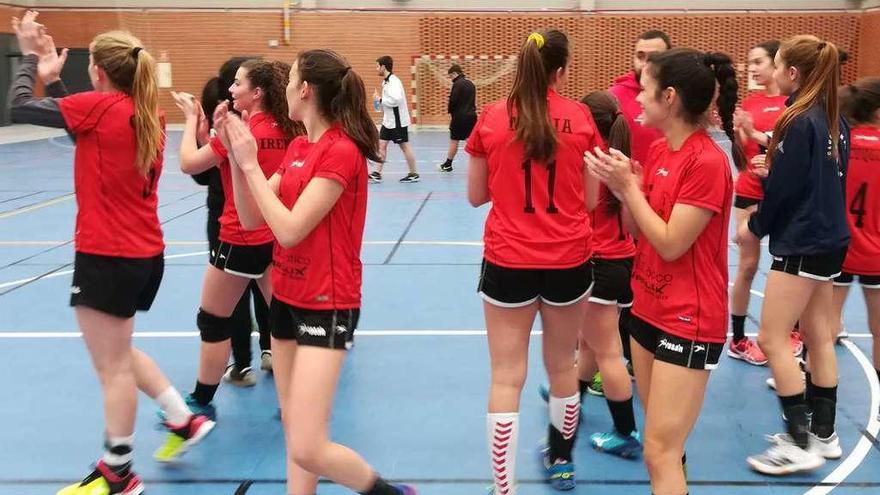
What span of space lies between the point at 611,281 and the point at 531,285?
760 millimetres

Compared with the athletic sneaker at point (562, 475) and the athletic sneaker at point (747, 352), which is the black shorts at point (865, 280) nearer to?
the athletic sneaker at point (747, 352)

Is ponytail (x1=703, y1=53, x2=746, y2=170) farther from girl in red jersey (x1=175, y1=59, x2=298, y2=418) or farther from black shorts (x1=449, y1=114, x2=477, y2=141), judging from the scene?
black shorts (x1=449, y1=114, x2=477, y2=141)

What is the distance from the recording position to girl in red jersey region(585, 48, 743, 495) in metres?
2.50

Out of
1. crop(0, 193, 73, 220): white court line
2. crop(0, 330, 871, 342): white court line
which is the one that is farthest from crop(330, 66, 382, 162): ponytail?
crop(0, 193, 73, 220): white court line

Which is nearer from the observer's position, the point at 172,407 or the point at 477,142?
the point at 477,142

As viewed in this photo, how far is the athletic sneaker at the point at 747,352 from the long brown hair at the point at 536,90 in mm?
2699

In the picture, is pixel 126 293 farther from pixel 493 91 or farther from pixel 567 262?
pixel 493 91

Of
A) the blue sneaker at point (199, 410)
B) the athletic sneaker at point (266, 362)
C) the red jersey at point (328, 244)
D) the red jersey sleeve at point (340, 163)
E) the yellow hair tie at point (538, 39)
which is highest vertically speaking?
the yellow hair tie at point (538, 39)

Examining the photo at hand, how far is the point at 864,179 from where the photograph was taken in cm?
373

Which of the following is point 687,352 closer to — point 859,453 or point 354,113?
point 354,113

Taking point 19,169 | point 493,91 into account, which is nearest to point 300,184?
point 19,169

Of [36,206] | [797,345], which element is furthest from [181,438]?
[36,206]

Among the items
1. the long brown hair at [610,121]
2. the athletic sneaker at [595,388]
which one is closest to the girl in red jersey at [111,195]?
the long brown hair at [610,121]

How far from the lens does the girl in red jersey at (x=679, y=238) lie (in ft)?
8.21
